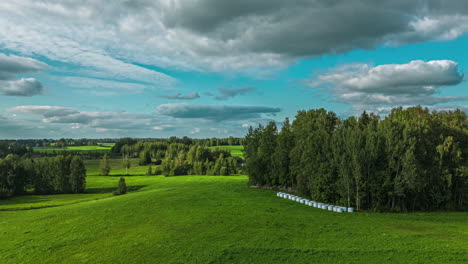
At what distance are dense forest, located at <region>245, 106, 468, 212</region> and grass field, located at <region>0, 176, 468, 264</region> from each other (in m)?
8.73

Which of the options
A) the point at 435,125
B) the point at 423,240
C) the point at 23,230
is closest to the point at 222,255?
the point at 423,240

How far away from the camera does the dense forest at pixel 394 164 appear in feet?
157

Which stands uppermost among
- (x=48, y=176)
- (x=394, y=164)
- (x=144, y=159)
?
(x=394, y=164)

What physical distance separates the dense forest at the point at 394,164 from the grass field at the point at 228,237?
8732 millimetres

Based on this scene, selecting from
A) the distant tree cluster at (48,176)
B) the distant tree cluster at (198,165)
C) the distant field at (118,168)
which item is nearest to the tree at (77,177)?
the distant tree cluster at (48,176)

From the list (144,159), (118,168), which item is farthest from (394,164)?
(144,159)

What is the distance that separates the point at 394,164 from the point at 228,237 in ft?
115

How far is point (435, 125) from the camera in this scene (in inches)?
2135

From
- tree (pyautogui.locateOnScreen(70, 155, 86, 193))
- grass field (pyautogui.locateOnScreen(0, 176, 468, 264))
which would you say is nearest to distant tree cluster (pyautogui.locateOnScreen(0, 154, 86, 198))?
tree (pyautogui.locateOnScreen(70, 155, 86, 193))

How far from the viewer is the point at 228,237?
28.5 m

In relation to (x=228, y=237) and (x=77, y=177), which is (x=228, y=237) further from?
(x=77, y=177)

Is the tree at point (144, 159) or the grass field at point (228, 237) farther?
the tree at point (144, 159)

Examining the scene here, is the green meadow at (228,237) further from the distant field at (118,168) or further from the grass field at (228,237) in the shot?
the distant field at (118,168)

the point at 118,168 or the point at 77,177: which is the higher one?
the point at 77,177
